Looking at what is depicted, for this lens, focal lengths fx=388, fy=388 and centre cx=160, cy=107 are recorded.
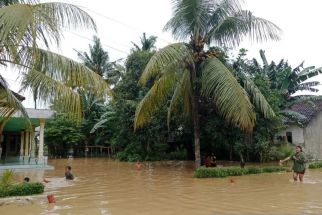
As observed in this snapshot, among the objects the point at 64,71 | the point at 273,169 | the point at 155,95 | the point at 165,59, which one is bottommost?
the point at 273,169

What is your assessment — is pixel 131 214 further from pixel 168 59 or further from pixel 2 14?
pixel 168 59

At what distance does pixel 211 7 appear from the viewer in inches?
696

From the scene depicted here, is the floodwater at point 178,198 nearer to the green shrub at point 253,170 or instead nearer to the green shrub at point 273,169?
the green shrub at point 253,170

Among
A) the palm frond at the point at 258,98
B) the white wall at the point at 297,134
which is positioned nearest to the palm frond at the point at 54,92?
the palm frond at the point at 258,98

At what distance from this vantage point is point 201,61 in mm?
18016

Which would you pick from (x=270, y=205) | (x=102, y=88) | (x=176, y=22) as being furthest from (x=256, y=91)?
(x=102, y=88)

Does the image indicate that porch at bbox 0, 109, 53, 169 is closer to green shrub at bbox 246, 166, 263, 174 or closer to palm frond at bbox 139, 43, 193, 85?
palm frond at bbox 139, 43, 193, 85

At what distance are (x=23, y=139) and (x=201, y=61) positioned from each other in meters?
16.3

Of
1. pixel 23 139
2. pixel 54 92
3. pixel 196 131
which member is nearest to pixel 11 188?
pixel 54 92

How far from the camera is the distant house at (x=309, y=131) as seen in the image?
28.2 m

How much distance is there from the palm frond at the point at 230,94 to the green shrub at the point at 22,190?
299 inches

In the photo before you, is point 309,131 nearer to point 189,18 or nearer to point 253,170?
point 253,170

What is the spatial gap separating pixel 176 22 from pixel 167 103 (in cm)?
Result: 697

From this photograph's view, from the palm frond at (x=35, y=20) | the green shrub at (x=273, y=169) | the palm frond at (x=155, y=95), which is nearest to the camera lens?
the palm frond at (x=35, y=20)
